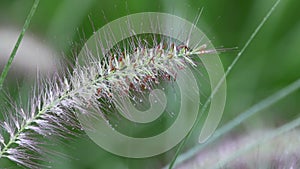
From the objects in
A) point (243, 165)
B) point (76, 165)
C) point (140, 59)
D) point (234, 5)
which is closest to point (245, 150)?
point (243, 165)

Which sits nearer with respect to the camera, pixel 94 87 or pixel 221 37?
pixel 94 87

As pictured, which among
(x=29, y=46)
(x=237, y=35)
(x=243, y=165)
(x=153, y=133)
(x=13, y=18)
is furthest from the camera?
(x=237, y=35)

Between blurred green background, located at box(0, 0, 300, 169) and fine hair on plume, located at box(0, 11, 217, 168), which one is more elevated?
blurred green background, located at box(0, 0, 300, 169)

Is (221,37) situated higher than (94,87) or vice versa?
(221,37)

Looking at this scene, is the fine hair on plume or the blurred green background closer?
the fine hair on plume

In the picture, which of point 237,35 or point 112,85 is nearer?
point 112,85

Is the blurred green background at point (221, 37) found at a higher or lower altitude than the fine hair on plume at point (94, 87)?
higher

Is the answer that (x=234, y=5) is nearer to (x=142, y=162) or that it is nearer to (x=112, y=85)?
(x=142, y=162)

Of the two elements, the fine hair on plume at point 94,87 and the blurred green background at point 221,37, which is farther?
the blurred green background at point 221,37
